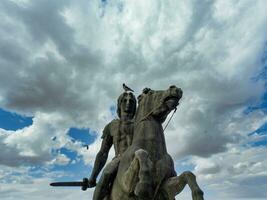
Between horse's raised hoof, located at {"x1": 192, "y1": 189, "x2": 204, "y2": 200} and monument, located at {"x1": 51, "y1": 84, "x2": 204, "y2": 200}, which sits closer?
horse's raised hoof, located at {"x1": 192, "y1": 189, "x2": 204, "y2": 200}

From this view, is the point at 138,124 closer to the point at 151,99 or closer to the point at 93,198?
the point at 151,99

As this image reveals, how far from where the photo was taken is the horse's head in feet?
28.9

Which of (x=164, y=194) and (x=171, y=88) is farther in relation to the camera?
(x=171, y=88)

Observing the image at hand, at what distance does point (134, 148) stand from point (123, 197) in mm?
1182

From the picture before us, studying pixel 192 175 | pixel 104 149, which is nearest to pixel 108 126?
pixel 104 149

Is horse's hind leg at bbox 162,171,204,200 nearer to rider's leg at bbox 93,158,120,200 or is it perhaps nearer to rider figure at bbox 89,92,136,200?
rider's leg at bbox 93,158,120,200

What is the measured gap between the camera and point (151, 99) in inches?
370

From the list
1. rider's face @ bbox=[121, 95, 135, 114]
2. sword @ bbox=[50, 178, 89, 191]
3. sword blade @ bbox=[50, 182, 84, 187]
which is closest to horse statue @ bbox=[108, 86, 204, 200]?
rider's face @ bbox=[121, 95, 135, 114]

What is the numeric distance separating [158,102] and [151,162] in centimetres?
169

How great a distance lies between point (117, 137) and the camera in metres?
10.1

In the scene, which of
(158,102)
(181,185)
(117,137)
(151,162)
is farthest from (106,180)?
(158,102)

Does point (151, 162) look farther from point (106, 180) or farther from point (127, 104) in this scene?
point (127, 104)

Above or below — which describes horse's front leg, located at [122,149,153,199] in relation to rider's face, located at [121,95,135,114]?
below

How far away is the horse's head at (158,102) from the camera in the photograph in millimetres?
8812
